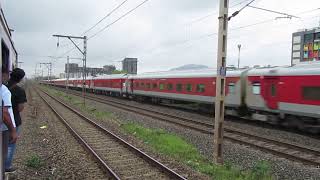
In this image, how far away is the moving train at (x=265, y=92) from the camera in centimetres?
1552

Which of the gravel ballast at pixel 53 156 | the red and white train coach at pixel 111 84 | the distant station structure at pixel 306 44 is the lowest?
the gravel ballast at pixel 53 156

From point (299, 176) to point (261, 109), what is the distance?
9701 mm

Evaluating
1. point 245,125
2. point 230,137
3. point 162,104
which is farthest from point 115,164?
point 162,104

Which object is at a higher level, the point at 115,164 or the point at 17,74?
the point at 17,74

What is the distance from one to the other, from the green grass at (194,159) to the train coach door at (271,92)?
5754 mm

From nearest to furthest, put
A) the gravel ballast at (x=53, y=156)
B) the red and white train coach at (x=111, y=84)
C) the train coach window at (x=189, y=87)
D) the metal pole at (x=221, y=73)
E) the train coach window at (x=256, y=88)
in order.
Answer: the gravel ballast at (x=53, y=156) → the metal pole at (x=221, y=73) → the train coach window at (x=256, y=88) → the train coach window at (x=189, y=87) → the red and white train coach at (x=111, y=84)

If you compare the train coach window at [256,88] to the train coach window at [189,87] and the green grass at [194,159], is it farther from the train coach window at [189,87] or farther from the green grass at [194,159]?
the train coach window at [189,87]

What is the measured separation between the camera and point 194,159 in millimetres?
10680

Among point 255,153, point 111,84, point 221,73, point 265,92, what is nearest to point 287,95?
point 265,92

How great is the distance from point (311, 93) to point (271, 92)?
2661 millimetres

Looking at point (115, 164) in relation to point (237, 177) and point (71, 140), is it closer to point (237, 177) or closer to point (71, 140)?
point (237, 177)

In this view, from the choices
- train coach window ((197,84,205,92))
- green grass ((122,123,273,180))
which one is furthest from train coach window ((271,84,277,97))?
train coach window ((197,84,205,92))

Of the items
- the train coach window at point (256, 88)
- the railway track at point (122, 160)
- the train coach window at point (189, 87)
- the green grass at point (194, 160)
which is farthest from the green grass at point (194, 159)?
the train coach window at point (189, 87)

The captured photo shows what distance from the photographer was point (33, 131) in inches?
655
